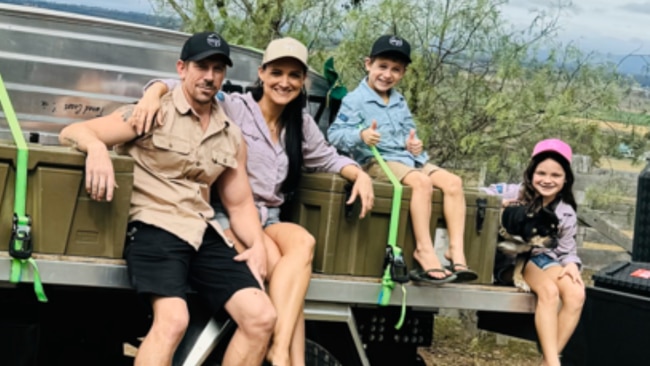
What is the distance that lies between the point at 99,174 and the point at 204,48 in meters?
0.72

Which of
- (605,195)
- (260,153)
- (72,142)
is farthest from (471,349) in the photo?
(72,142)

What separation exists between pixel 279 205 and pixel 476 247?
0.97 metres

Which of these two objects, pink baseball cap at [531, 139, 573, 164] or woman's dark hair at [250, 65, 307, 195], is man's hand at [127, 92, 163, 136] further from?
pink baseball cap at [531, 139, 573, 164]

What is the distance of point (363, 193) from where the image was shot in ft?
14.9

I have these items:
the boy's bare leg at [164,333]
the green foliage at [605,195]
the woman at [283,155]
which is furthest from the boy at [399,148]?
the green foliage at [605,195]

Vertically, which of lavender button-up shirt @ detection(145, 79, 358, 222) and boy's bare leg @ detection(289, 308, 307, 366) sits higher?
lavender button-up shirt @ detection(145, 79, 358, 222)

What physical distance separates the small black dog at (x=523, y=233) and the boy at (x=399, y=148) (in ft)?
1.09

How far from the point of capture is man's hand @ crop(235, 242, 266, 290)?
428 centimetres

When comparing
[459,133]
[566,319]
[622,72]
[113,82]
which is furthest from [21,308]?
[622,72]

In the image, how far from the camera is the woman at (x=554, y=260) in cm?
497

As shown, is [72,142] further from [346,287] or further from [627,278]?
[627,278]

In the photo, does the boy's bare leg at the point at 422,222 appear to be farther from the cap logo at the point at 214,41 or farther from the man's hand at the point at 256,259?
the cap logo at the point at 214,41

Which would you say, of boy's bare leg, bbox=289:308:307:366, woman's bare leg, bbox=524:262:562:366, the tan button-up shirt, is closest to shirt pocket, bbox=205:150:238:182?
the tan button-up shirt

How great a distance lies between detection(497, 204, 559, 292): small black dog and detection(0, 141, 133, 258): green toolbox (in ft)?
6.32
